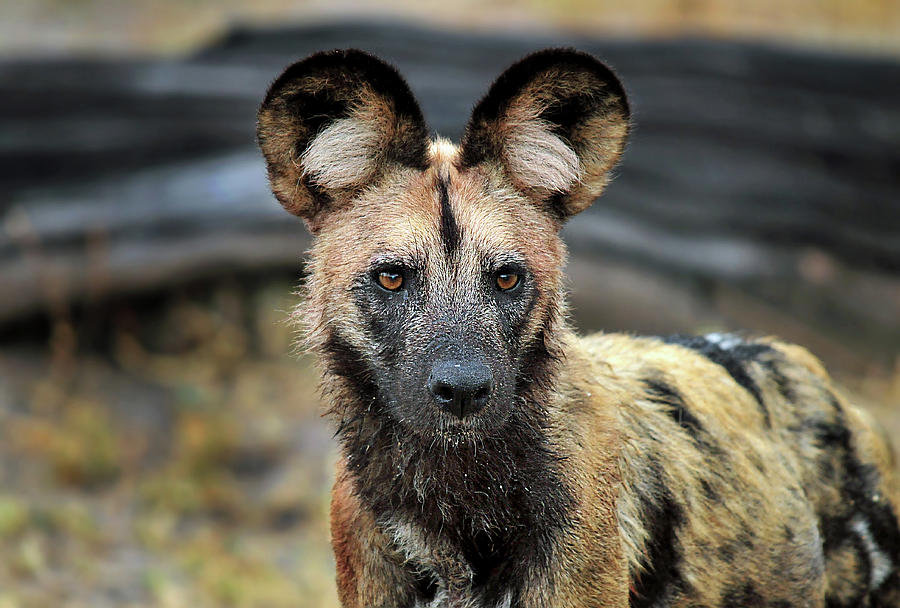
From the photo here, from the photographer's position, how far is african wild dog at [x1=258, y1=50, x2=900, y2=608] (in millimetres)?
3342

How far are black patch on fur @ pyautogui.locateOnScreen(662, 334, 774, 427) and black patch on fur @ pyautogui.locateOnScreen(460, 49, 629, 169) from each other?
123 cm

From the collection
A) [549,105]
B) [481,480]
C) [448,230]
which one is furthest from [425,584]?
[549,105]

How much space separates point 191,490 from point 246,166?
283 cm

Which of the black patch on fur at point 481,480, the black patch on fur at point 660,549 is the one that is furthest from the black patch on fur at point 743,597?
the black patch on fur at point 481,480

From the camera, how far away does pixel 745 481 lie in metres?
3.87

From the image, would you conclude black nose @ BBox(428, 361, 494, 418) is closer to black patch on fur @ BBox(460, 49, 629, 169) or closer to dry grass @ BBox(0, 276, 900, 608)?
black patch on fur @ BBox(460, 49, 629, 169)

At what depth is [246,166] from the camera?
9.17 m

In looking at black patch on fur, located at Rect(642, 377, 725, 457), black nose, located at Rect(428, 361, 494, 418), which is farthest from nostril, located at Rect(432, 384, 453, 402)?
black patch on fur, located at Rect(642, 377, 725, 457)

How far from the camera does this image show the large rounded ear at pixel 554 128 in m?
3.45

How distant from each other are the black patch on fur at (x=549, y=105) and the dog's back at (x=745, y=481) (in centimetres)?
90

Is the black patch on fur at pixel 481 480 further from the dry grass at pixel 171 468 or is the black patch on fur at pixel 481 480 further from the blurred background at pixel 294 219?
the blurred background at pixel 294 219

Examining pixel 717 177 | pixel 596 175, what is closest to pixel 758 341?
pixel 596 175

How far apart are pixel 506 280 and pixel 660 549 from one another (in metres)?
1.09

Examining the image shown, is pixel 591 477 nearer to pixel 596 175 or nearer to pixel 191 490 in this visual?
pixel 596 175
